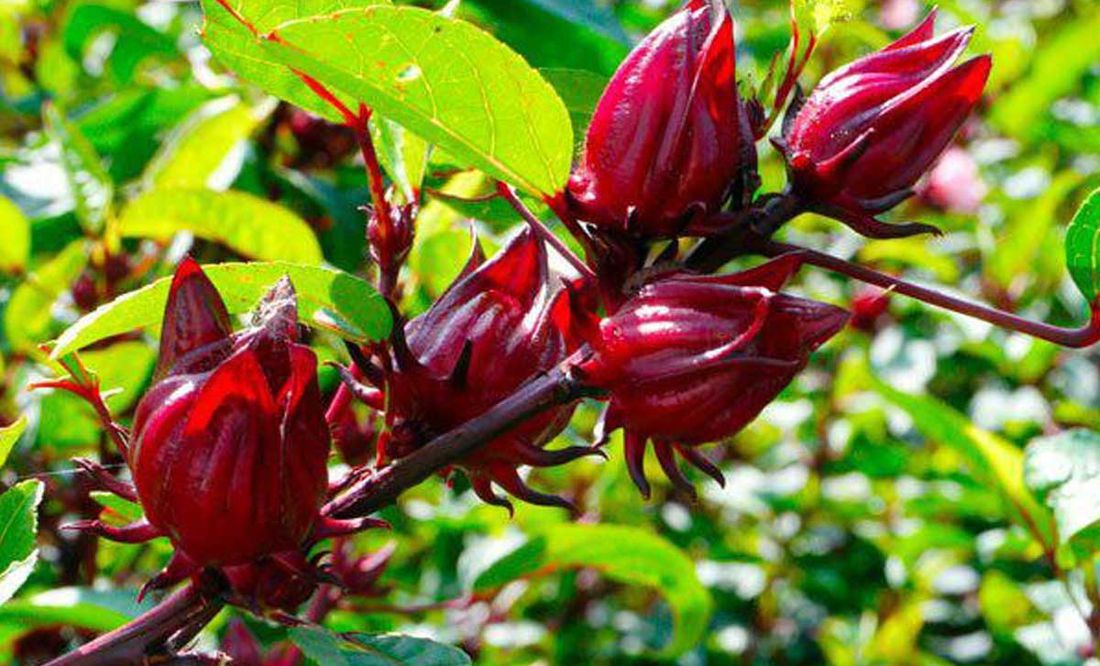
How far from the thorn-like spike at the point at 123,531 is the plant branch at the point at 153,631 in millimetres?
36

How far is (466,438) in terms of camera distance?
0.76 m

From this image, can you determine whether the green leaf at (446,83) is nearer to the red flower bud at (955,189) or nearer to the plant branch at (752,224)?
the plant branch at (752,224)

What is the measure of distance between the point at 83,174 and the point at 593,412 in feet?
2.98

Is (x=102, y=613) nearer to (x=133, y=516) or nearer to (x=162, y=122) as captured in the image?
(x=133, y=516)

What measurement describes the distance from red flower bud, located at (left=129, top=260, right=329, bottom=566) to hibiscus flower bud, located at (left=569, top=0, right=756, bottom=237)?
19 centimetres

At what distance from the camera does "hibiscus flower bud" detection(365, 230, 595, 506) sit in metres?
0.78

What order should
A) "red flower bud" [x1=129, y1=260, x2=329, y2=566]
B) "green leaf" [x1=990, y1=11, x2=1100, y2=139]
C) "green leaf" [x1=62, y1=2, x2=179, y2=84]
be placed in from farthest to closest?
"green leaf" [x1=990, y1=11, x2=1100, y2=139] < "green leaf" [x1=62, y1=2, x2=179, y2=84] < "red flower bud" [x1=129, y1=260, x2=329, y2=566]

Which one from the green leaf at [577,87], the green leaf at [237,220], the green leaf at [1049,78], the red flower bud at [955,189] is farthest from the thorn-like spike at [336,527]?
the green leaf at [1049,78]

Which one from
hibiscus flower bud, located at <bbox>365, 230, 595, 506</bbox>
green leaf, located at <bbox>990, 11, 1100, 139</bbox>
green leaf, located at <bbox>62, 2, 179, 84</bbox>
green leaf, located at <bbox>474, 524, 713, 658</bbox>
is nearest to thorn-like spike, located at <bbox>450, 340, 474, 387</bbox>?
hibiscus flower bud, located at <bbox>365, 230, 595, 506</bbox>

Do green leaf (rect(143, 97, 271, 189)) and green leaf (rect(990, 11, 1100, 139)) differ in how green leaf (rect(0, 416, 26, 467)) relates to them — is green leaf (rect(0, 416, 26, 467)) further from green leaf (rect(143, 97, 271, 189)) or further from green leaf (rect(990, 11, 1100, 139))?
green leaf (rect(990, 11, 1100, 139))

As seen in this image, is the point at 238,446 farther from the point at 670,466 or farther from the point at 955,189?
the point at 955,189

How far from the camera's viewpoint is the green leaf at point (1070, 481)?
1334 mm

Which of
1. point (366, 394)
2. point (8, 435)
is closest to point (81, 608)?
point (8, 435)

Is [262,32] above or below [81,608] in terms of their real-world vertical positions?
above
